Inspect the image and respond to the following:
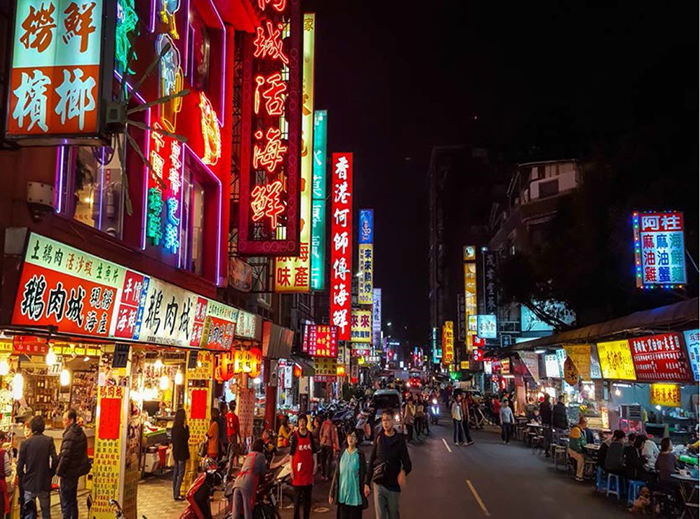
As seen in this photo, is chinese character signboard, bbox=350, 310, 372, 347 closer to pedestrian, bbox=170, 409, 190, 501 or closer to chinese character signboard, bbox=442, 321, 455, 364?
pedestrian, bbox=170, 409, 190, 501

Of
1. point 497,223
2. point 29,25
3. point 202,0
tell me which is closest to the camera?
point 29,25

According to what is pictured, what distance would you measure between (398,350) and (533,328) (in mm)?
158508

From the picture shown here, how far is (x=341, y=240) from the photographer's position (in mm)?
28703

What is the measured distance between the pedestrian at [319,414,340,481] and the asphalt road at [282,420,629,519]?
0.87 meters

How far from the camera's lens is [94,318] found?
8070 millimetres

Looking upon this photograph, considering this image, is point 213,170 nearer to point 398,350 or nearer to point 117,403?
point 117,403

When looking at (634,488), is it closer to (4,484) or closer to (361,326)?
(4,484)

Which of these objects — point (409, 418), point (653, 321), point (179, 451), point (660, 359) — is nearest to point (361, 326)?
point (409, 418)

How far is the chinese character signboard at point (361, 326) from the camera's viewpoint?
136 feet

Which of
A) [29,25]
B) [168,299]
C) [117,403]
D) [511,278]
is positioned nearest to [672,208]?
[511,278]

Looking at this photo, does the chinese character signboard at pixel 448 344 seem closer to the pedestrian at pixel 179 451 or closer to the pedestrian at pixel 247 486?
the pedestrian at pixel 179 451

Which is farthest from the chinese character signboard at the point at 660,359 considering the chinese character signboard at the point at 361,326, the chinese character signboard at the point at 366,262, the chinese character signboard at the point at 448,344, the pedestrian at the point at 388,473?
the chinese character signboard at the point at 448,344

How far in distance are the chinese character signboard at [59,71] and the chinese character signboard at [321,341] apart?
23914mm

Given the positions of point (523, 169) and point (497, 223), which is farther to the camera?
point (497, 223)
